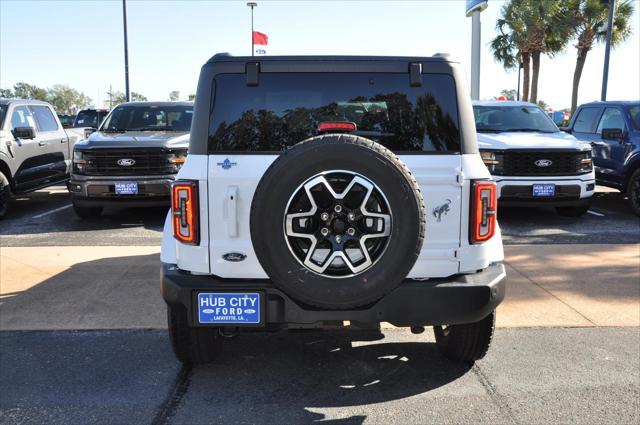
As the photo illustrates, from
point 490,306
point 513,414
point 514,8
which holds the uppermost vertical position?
point 514,8

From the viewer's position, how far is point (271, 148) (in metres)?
3.15

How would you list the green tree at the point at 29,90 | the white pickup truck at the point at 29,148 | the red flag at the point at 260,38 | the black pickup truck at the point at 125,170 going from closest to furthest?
the black pickup truck at the point at 125,170 → the white pickup truck at the point at 29,148 → the red flag at the point at 260,38 → the green tree at the point at 29,90

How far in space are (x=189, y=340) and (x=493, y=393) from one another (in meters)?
1.79

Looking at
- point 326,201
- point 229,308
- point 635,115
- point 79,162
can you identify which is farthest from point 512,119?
point 229,308

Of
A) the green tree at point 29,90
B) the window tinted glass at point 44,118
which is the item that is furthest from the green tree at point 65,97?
the window tinted glass at point 44,118

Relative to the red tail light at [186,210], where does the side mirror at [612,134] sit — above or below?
above

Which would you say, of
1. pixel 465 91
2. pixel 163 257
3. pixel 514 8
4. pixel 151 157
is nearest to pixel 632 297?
pixel 465 91

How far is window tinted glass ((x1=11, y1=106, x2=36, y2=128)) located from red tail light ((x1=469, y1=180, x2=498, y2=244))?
8504 millimetres

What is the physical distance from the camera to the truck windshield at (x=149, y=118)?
9.76 metres

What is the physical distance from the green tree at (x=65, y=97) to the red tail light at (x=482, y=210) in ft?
370

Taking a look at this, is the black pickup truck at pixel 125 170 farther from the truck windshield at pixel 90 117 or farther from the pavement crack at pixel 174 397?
the truck windshield at pixel 90 117

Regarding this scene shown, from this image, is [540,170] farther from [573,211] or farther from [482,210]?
[482,210]

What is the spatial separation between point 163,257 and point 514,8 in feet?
120

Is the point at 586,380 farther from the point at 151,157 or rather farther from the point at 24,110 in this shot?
the point at 24,110
